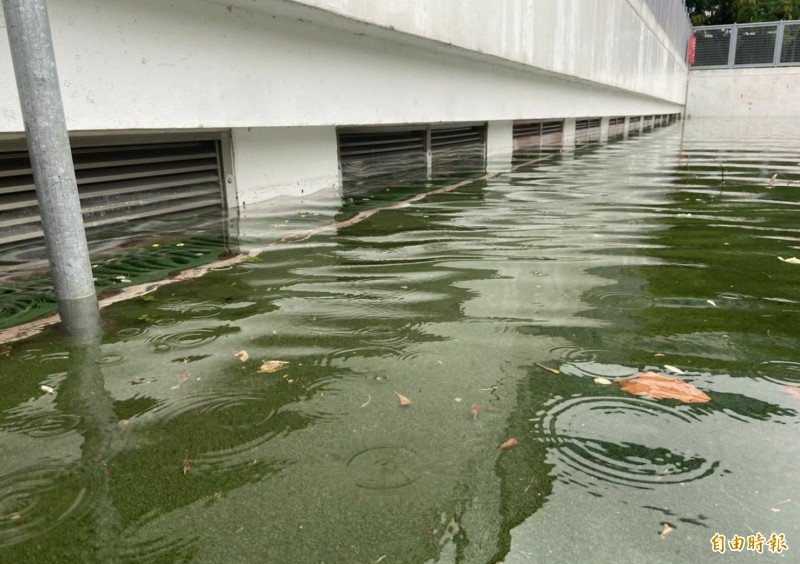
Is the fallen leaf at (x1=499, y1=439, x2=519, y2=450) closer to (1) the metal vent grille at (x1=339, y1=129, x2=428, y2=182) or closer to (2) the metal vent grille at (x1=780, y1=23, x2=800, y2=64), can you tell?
(1) the metal vent grille at (x1=339, y1=129, x2=428, y2=182)

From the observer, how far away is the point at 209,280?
3398 millimetres

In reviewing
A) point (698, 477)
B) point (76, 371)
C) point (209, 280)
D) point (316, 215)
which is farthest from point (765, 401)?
point (316, 215)

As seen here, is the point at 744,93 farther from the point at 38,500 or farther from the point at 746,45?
the point at 38,500

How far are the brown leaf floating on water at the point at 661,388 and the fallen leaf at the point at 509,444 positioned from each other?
52cm

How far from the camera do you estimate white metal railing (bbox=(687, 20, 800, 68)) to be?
34.8 metres

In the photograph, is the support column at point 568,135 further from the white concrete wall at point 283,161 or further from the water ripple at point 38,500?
the water ripple at point 38,500

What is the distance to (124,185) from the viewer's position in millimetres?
4441

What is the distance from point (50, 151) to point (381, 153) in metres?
5.95

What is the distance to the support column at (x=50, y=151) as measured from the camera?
6.86 feet

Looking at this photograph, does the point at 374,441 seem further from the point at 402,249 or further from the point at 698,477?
the point at 402,249

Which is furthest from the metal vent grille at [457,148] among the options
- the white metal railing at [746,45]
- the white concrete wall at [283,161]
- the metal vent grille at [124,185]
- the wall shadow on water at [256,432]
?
the white metal railing at [746,45]

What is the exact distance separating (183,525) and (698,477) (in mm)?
1293

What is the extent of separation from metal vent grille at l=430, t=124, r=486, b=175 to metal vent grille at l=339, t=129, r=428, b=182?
0.36 meters

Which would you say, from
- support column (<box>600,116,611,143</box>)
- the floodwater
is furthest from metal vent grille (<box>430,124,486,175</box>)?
support column (<box>600,116,611,143</box>)
